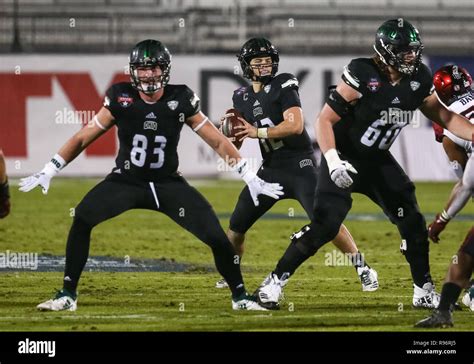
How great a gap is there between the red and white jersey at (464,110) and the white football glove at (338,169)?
4.89ft

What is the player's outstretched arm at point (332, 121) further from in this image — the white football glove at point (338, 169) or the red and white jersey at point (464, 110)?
the red and white jersey at point (464, 110)

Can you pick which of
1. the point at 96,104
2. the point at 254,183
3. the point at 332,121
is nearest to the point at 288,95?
the point at 332,121

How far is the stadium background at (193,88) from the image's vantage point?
1191 centimetres

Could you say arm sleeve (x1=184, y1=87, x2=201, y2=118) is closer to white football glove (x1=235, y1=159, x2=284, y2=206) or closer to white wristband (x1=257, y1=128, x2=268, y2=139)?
white football glove (x1=235, y1=159, x2=284, y2=206)

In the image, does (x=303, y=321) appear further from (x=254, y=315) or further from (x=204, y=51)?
(x=204, y=51)

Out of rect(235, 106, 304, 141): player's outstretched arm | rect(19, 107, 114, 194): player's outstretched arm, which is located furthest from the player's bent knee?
rect(19, 107, 114, 194): player's outstretched arm

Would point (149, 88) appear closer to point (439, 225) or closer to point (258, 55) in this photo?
point (258, 55)

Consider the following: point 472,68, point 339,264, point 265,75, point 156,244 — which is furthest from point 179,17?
point 265,75

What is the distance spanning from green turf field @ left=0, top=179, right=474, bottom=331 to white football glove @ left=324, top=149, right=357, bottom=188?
898 mm

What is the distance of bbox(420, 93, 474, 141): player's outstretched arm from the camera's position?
767 centimetres

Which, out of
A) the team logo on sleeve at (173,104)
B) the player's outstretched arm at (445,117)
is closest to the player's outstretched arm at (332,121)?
the player's outstretched arm at (445,117)

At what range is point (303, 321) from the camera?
24.0 ft

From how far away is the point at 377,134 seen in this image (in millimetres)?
7789

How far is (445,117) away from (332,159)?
3.01 ft
